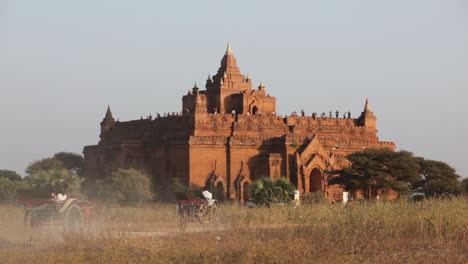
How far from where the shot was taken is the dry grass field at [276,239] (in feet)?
56.8

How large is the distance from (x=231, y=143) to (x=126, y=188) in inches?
377

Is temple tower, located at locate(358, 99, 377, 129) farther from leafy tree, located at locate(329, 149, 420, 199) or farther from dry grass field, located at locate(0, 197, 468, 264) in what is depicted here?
dry grass field, located at locate(0, 197, 468, 264)

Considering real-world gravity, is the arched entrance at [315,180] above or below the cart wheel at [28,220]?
above

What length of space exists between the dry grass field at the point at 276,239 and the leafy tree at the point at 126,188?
25559 millimetres

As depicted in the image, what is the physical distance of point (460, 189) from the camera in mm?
52188

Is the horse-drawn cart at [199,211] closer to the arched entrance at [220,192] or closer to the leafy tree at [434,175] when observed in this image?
the arched entrance at [220,192]

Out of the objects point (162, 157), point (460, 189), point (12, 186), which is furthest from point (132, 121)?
point (460, 189)

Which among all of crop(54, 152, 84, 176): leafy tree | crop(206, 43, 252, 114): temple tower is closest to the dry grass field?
crop(206, 43, 252, 114): temple tower

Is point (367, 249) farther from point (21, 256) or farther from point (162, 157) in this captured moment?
point (162, 157)

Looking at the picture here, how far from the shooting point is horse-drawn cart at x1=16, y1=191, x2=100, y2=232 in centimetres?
2136

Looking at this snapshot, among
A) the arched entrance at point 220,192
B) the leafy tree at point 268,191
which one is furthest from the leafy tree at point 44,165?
the leafy tree at point 268,191

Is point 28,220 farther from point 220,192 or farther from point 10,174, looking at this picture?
point 10,174

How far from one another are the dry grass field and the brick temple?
31.7 metres

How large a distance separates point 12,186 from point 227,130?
16.2m
